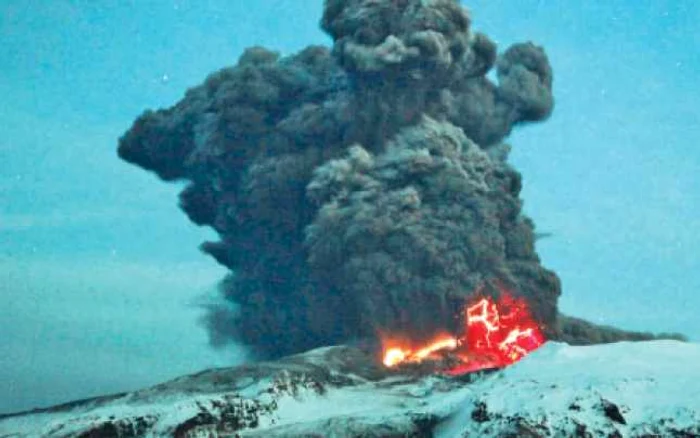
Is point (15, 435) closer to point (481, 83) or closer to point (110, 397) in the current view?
point (110, 397)

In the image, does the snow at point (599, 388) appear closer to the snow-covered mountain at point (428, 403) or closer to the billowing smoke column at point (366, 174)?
the snow-covered mountain at point (428, 403)

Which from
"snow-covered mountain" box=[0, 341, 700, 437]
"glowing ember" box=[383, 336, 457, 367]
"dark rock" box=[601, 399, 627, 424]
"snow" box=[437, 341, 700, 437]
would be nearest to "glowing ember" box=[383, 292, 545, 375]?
"glowing ember" box=[383, 336, 457, 367]

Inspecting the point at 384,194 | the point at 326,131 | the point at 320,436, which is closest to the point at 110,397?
the point at 320,436

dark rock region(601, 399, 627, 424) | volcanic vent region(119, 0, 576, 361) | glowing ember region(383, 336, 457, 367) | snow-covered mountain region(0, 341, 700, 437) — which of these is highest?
volcanic vent region(119, 0, 576, 361)

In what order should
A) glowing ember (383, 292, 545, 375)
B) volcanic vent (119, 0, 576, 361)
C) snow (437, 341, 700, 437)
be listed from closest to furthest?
snow (437, 341, 700, 437)
glowing ember (383, 292, 545, 375)
volcanic vent (119, 0, 576, 361)

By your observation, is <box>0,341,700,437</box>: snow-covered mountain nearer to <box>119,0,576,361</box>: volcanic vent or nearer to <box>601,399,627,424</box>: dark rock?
<box>601,399,627,424</box>: dark rock
